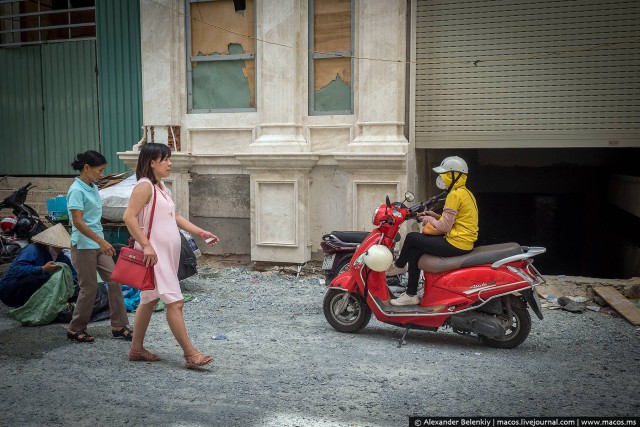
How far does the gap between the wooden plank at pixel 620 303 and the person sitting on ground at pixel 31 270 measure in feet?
19.0

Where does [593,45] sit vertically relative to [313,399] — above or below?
above

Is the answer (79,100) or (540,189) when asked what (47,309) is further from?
(540,189)

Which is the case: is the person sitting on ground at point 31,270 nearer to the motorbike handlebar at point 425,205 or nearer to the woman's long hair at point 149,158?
the woman's long hair at point 149,158

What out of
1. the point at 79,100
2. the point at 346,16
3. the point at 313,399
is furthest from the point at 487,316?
the point at 79,100

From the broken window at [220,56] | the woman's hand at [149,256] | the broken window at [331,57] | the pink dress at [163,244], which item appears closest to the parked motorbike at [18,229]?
the broken window at [220,56]

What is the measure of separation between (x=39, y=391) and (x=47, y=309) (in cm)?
191

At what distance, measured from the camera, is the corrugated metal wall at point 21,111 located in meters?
10.3

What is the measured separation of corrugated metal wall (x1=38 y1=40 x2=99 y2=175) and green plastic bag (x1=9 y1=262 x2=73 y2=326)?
14.5 feet

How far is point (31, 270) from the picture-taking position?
6078 millimetres

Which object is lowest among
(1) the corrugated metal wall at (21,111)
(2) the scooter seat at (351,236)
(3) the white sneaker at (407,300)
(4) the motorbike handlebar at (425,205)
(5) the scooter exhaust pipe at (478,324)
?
(5) the scooter exhaust pipe at (478,324)

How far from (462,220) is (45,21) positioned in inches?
336

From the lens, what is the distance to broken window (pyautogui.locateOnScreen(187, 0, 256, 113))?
889 centimetres

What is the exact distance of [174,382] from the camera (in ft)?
14.6

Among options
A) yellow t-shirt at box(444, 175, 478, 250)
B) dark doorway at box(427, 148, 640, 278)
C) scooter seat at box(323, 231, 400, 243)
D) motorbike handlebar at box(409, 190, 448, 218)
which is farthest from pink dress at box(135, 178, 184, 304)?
dark doorway at box(427, 148, 640, 278)
